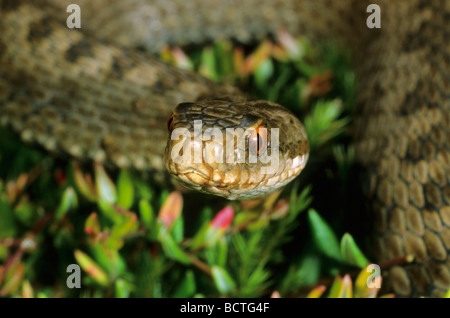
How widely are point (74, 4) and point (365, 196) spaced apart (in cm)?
225

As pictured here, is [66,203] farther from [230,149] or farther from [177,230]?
[230,149]

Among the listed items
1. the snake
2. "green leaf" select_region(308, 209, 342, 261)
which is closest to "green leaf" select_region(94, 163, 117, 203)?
the snake

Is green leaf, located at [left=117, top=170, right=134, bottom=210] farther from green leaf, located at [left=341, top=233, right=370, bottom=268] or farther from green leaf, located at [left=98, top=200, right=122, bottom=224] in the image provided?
green leaf, located at [left=341, top=233, right=370, bottom=268]

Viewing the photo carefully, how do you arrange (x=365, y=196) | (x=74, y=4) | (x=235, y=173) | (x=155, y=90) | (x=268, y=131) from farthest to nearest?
(x=74, y=4) < (x=155, y=90) < (x=365, y=196) < (x=268, y=131) < (x=235, y=173)

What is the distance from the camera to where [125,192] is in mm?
Result: 2436

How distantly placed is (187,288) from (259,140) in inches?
25.7

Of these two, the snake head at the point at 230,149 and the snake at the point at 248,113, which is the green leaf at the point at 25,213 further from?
the snake head at the point at 230,149

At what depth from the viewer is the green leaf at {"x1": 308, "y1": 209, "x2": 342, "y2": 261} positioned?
7.37 feet

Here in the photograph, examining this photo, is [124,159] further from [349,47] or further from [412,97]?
[349,47]

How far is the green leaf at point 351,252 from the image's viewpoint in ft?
6.92

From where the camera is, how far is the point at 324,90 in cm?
314

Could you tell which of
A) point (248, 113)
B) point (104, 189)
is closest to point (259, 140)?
point (248, 113)

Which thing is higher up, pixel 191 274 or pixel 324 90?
pixel 324 90

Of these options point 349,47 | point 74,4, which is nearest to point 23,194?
point 74,4
